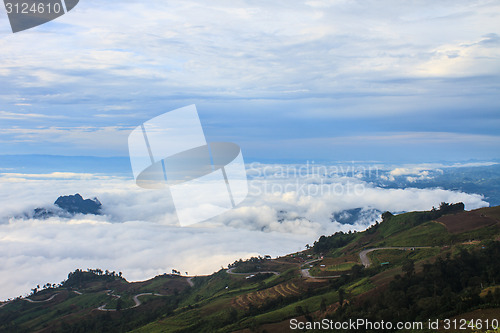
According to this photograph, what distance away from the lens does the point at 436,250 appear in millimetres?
49438

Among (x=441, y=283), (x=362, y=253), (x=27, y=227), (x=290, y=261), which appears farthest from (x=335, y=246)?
(x=27, y=227)

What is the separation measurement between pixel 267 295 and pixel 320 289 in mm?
7456

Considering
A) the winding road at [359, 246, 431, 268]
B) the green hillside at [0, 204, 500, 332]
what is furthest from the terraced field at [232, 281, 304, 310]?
the winding road at [359, 246, 431, 268]

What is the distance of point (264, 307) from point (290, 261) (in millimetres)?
33857

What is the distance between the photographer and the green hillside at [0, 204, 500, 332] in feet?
112

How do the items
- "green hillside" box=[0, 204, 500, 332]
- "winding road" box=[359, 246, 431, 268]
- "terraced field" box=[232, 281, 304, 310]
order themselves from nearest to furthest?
1. "green hillside" box=[0, 204, 500, 332]
2. "terraced field" box=[232, 281, 304, 310]
3. "winding road" box=[359, 246, 431, 268]

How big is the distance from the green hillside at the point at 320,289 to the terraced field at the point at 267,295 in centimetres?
20

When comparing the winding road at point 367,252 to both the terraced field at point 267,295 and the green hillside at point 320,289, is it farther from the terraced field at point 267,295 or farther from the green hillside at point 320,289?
the terraced field at point 267,295

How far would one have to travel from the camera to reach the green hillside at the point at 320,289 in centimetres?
3412

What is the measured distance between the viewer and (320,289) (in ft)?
151

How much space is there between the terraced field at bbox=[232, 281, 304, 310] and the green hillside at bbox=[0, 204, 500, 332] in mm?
198

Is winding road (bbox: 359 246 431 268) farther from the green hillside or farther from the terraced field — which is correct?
the terraced field

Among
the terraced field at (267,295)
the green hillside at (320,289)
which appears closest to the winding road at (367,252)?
the green hillside at (320,289)

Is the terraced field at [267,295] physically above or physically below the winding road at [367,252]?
above
